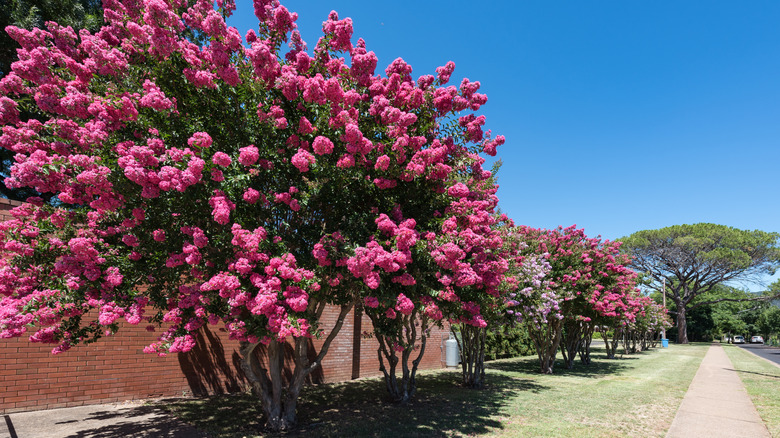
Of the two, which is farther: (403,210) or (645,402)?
(645,402)

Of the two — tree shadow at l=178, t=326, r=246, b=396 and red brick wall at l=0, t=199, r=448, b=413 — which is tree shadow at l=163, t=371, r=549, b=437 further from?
red brick wall at l=0, t=199, r=448, b=413

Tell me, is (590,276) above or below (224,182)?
below

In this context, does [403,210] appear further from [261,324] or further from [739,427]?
[739,427]

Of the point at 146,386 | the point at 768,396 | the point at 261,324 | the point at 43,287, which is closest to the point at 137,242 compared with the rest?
the point at 43,287

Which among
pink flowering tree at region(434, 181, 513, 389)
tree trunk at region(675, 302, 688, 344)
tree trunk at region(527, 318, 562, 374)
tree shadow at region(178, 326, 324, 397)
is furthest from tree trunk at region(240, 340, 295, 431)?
tree trunk at region(675, 302, 688, 344)

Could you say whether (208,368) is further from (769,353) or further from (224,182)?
(769,353)

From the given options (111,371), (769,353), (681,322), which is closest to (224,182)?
(111,371)

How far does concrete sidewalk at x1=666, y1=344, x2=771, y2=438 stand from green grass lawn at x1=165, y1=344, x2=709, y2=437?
265 mm

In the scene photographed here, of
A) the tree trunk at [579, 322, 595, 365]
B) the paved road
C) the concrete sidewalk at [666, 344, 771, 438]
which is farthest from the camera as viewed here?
the paved road

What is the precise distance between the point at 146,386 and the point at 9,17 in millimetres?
9947

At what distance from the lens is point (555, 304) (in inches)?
446

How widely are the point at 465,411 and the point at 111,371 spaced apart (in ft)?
22.1

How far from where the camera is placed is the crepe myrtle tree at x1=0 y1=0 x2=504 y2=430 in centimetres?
451

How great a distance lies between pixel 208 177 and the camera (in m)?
4.73
